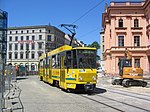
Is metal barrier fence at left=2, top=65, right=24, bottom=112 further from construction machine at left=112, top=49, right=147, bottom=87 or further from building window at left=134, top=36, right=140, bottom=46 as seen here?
building window at left=134, top=36, right=140, bottom=46

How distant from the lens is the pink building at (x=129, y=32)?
172 feet

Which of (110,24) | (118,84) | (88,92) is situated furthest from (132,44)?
(88,92)

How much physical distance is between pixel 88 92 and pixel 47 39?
90647mm

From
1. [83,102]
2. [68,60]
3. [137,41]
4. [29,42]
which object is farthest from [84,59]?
[29,42]

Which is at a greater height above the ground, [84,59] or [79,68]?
[84,59]

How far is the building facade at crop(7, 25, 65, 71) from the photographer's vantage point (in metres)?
108

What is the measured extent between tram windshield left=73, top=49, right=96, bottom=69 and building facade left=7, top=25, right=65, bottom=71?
88670 mm

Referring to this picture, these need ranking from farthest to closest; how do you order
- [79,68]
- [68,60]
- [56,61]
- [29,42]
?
[29,42] → [56,61] → [68,60] → [79,68]

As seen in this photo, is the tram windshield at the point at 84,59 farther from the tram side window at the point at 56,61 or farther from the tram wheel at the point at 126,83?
the tram wheel at the point at 126,83

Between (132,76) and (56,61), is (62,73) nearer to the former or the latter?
(56,61)

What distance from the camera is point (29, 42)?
111 meters

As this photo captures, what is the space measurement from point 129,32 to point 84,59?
36269 millimetres

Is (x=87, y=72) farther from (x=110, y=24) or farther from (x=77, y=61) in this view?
(x=110, y=24)

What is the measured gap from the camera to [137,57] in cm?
5256
